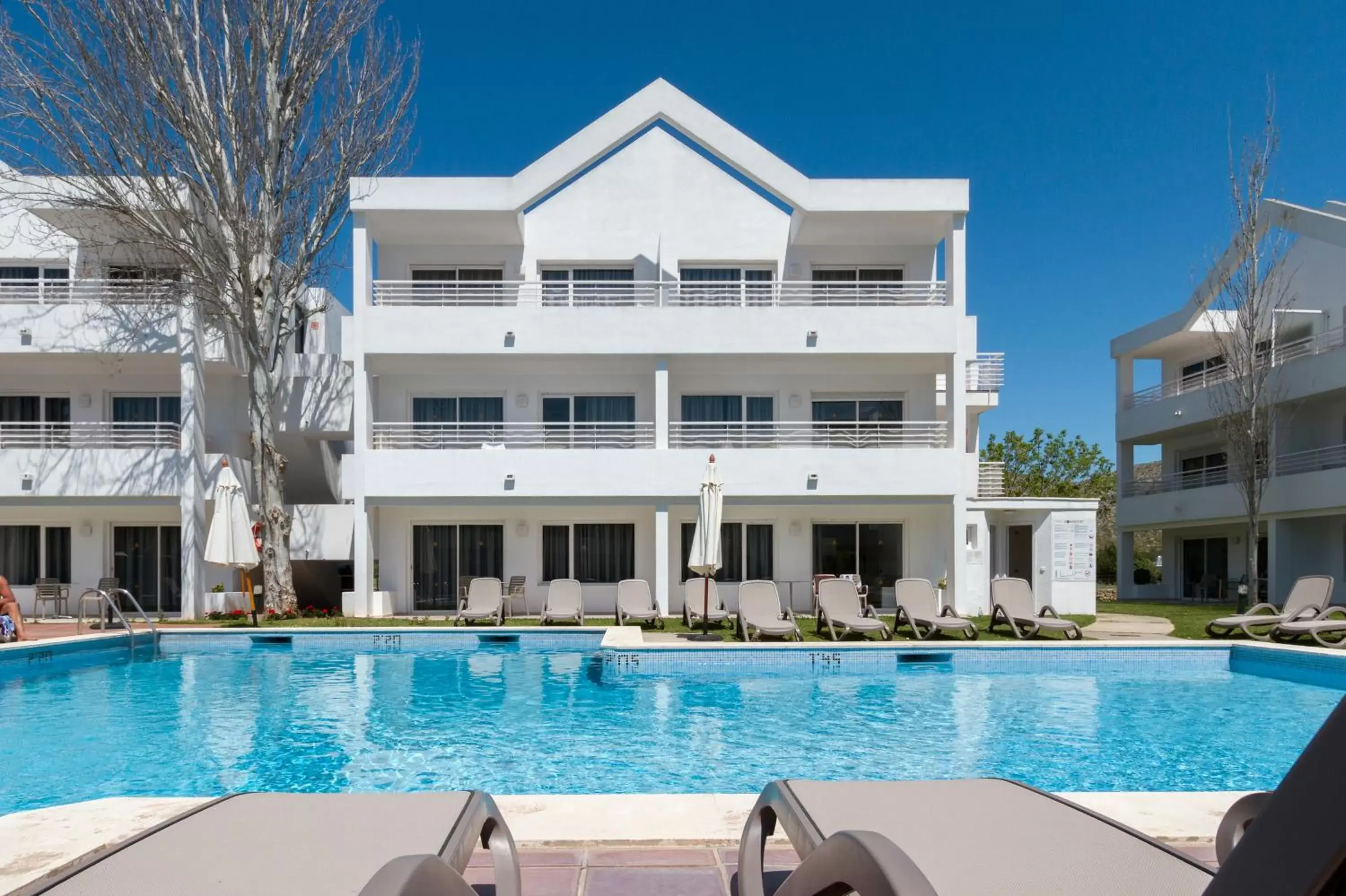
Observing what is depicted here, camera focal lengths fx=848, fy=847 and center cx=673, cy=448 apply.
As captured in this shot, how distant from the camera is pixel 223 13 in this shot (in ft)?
56.2

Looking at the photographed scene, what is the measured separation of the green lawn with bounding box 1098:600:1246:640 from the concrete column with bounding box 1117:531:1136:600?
111 cm

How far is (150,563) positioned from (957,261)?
65.1ft

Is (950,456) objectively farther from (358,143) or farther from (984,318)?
(358,143)

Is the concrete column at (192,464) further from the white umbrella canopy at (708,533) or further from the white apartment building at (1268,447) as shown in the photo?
the white apartment building at (1268,447)

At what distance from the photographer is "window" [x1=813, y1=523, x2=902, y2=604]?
20.0 m

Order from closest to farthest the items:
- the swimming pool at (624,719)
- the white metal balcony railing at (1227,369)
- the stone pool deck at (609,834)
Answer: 1. the stone pool deck at (609,834)
2. the swimming pool at (624,719)
3. the white metal balcony railing at (1227,369)

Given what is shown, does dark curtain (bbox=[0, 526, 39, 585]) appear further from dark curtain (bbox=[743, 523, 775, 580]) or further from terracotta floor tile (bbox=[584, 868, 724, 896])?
terracotta floor tile (bbox=[584, 868, 724, 896])

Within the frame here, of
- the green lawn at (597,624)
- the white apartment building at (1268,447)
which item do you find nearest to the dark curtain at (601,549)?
the green lawn at (597,624)

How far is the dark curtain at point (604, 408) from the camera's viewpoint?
20.1 metres

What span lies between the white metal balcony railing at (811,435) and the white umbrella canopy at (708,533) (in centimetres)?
496

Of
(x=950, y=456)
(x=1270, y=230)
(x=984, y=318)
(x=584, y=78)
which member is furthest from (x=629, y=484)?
(x=1270, y=230)

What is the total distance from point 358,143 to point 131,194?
491 cm

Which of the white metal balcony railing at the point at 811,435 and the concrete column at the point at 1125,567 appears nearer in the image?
the white metal balcony railing at the point at 811,435

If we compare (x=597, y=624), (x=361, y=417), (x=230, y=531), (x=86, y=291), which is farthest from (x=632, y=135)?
(x=86, y=291)
